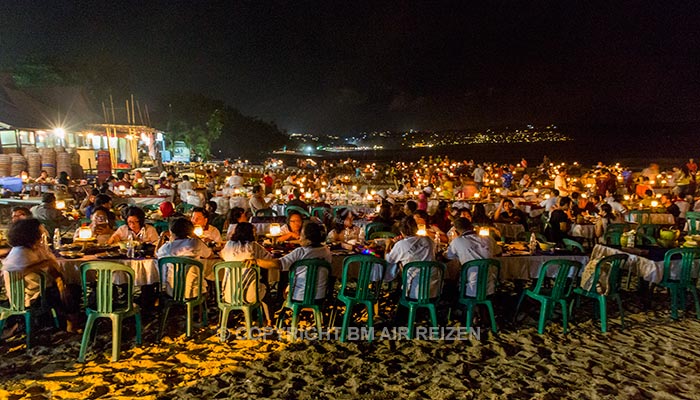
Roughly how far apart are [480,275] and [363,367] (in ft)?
6.06

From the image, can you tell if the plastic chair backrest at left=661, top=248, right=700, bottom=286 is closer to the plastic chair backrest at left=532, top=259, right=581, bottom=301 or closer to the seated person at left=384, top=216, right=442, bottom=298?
the plastic chair backrest at left=532, top=259, right=581, bottom=301

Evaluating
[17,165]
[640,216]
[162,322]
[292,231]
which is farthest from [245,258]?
[17,165]

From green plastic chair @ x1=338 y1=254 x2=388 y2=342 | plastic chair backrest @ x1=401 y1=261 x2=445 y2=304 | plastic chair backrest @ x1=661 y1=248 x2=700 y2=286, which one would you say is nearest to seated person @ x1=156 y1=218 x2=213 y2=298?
green plastic chair @ x1=338 y1=254 x2=388 y2=342

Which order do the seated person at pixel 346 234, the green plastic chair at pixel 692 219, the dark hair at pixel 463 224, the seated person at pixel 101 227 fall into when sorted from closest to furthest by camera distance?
1. the dark hair at pixel 463 224
2. the seated person at pixel 101 227
3. the seated person at pixel 346 234
4. the green plastic chair at pixel 692 219

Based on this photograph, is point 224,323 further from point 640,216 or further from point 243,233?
point 640,216

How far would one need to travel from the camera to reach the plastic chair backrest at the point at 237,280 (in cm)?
530

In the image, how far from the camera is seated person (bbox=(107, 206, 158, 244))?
673cm

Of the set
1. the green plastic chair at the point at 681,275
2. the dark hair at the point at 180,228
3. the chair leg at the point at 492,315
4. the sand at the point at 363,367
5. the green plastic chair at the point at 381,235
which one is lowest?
the sand at the point at 363,367

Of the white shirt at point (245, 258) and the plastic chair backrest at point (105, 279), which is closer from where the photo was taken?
the plastic chair backrest at point (105, 279)

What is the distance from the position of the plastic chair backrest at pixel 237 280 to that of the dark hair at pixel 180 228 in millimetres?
727

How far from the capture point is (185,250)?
18.4 ft

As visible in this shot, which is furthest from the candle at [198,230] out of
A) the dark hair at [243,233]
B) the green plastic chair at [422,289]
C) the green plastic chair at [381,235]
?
the green plastic chair at [422,289]

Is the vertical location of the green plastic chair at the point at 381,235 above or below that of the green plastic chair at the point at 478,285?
above

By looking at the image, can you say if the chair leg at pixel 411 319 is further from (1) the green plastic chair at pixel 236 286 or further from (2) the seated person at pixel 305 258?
(1) the green plastic chair at pixel 236 286
